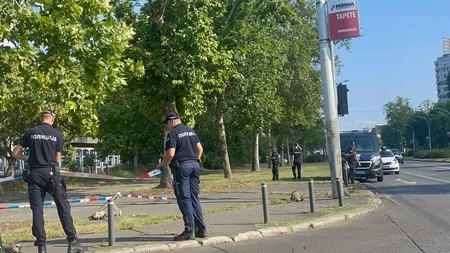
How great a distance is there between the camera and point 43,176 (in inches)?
291

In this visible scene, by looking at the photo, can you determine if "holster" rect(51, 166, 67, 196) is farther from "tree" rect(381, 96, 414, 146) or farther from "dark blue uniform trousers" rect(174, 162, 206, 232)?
"tree" rect(381, 96, 414, 146)

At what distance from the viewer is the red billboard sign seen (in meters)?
14.0

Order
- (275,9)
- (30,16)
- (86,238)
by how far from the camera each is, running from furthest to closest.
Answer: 1. (275,9)
2. (30,16)
3. (86,238)

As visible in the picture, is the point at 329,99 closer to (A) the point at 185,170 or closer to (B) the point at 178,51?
(B) the point at 178,51

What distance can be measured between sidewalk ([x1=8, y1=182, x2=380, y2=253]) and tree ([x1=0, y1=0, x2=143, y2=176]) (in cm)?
304

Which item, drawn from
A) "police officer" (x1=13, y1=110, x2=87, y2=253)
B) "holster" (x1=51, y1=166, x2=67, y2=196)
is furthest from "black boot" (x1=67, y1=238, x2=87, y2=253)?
"holster" (x1=51, y1=166, x2=67, y2=196)

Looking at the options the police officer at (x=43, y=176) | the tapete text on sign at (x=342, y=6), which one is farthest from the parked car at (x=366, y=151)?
the police officer at (x=43, y=176)

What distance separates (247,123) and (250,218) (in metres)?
20.7

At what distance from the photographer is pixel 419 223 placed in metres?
10.3

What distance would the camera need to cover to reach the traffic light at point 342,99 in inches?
595

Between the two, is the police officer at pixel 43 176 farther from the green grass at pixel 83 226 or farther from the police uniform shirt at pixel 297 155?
the police uniform shirt at pixel 297 155

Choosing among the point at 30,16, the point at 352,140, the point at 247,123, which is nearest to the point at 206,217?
the point at 30,16

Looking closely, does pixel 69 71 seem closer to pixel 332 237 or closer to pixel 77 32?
pixel 77 32

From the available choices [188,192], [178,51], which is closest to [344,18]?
[178,51]
